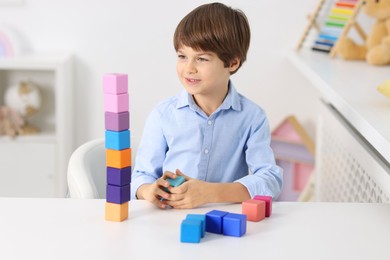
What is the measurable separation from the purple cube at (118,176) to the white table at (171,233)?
6cm

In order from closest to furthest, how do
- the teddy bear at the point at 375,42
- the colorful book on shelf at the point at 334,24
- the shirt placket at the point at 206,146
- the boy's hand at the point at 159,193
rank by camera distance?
the boy's hand at the point at 159,193 → the shirt placket at the point at 206,146 → the teddy bear at the point at 375,42 → the colorful book on shelf at the point at 334,24

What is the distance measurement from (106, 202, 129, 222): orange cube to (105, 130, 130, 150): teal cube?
0.09 m

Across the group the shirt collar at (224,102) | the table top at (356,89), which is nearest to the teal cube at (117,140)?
the shirt collar at (224,102)

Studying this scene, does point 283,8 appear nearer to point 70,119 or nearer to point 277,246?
point 70,119

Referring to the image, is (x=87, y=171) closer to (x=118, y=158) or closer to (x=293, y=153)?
(x=118, y=158)

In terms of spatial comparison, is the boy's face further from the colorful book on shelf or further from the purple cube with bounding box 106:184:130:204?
the colorful book on shelf

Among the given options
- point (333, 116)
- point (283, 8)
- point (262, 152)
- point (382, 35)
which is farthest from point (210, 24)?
point (283, 8)

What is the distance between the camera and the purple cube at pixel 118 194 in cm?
110

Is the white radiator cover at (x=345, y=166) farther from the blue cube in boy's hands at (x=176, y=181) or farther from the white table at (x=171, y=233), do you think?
the blue cube in boy's hands at (x=176, y=181)

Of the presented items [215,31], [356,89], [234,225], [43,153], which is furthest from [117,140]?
[43,153]

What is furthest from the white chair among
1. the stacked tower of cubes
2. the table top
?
the table top

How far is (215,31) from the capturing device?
1.33 meters

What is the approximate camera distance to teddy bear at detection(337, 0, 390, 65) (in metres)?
2.29

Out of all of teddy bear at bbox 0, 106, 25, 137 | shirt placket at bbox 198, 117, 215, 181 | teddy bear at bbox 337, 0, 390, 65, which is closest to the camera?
shirt placket at bbox 198, 117, 215, 181
